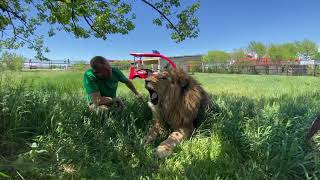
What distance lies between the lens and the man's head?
5895 mm

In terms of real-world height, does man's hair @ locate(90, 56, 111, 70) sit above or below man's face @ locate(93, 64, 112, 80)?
above

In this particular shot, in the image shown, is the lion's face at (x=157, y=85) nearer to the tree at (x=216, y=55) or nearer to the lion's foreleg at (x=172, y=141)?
the lion's foreleg at (x=172, y=141)

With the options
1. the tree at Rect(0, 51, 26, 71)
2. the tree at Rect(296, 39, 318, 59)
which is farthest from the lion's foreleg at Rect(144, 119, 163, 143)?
the tree at Rect(296, 39, 318, 59)

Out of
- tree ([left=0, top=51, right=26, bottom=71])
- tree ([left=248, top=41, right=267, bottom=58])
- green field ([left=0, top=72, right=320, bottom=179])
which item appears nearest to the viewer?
green field ([left=0, top=72, right=320, bottom=179])

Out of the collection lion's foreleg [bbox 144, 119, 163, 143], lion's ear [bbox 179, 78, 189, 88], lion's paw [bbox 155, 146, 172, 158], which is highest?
lion's ear [bbox 179, 78, 189, 88]

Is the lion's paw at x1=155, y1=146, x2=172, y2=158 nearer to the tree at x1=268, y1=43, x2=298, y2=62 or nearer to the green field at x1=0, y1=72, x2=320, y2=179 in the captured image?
the green field at x1=0, y1=72, x2=320, y2=179

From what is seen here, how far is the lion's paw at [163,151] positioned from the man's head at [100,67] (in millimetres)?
2057

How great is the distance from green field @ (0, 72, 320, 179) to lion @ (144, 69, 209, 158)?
0.65 ft

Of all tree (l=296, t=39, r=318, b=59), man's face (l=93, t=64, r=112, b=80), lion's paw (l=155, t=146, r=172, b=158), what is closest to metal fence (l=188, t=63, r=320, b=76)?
man's face (l=93, t=64, r=112, b=80)

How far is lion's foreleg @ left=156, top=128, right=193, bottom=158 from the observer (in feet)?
14.5

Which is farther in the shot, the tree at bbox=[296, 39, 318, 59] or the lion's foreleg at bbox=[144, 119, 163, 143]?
the tree at bbox=[296, 39, 318, 59]

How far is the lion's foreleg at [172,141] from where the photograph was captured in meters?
4.43

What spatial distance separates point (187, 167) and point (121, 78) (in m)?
3.05

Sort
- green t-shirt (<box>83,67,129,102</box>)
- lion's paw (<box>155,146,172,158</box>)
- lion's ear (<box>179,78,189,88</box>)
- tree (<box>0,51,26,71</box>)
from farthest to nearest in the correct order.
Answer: tree (<box>0,51,26,71</box>)
green t-shirt (<box>83,67,129,102</box>)
lion's ear (<box>179,78,189,88</box>)
lion's paw (<box>155,146,172,158</box>)
